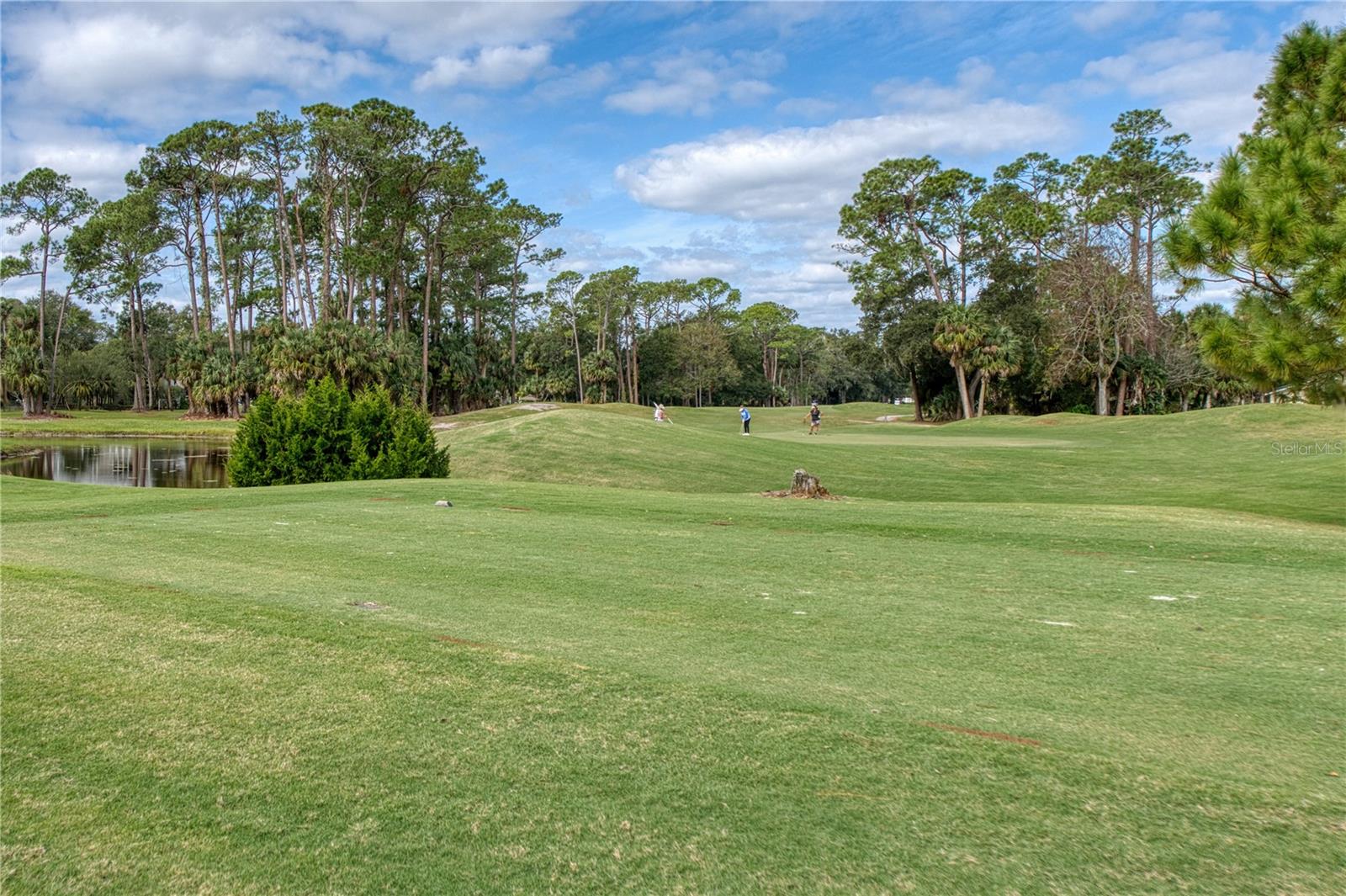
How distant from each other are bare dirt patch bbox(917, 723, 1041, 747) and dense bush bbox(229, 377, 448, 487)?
18.6 m

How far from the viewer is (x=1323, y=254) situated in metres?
12.4

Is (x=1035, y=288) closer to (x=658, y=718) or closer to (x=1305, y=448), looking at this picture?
(x=1305, y=448)

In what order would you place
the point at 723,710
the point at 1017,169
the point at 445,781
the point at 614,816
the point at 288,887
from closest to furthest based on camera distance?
1. the point at 288,887
2. the point at 614,816
3. the point at 445,781
4. the point at 723,710
5. the point at 1017,169

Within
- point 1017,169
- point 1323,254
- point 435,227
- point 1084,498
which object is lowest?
point 1084,498

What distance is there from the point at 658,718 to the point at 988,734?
1.66m

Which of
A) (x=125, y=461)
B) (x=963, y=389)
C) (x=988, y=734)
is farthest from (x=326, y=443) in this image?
(x=963, y=389)

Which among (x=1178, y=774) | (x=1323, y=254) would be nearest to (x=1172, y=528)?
(x=1323, y=254)

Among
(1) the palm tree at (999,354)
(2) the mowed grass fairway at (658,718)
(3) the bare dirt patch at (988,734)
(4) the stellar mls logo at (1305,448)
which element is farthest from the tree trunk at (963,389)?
(3) the bare dirt patch at (988,734)

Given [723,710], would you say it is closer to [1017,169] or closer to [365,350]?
[365,350]

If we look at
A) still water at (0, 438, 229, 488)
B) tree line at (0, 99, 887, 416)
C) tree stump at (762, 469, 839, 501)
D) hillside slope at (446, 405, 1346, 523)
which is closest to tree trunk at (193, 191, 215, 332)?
tree line at (0, 99, 887, 416)

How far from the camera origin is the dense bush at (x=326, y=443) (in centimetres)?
2078

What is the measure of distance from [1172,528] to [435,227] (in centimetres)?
6164

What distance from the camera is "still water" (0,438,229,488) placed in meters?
31.3

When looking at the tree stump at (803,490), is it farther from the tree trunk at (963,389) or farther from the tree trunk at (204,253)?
the tree trunk at (204,253)
